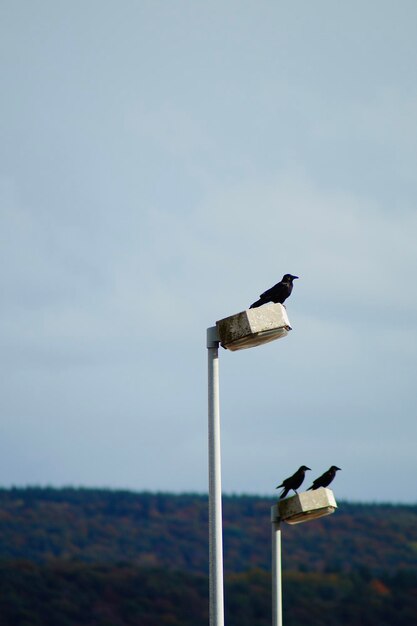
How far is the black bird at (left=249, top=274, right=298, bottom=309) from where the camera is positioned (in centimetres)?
1105

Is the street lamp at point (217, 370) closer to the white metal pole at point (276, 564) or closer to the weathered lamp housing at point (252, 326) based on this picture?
the weathered lamp housing at point (252, 326)

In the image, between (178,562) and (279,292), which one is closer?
(279,292)

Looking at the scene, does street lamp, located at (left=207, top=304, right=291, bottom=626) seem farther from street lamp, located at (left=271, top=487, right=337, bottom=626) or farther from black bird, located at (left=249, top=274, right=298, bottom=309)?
street lamp, located at (left=271, top=487, right=337, bottom=626)

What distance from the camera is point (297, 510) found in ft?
35.5

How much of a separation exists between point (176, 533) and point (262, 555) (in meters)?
7.44

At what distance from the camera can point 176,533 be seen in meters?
85.8

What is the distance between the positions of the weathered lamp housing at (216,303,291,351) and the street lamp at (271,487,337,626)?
8.85 feet

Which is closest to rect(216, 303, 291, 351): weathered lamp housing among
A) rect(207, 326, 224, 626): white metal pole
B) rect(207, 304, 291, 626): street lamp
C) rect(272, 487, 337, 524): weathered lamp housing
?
rect(207, 304, 291, 626): street lamp

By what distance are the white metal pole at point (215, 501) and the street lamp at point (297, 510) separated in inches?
113

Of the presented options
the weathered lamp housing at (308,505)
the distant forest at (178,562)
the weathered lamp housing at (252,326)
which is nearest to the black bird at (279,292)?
the weathered lamp housing at (308,505)

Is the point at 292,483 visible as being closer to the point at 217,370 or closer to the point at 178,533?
the point at 217,370

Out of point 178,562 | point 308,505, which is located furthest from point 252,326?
point 178,562

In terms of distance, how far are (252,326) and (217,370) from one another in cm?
32

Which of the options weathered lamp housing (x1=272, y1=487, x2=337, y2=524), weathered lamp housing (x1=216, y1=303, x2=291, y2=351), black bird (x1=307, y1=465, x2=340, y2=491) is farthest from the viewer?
black bird (x1=307, y1=465, x2=340, y2=491)
